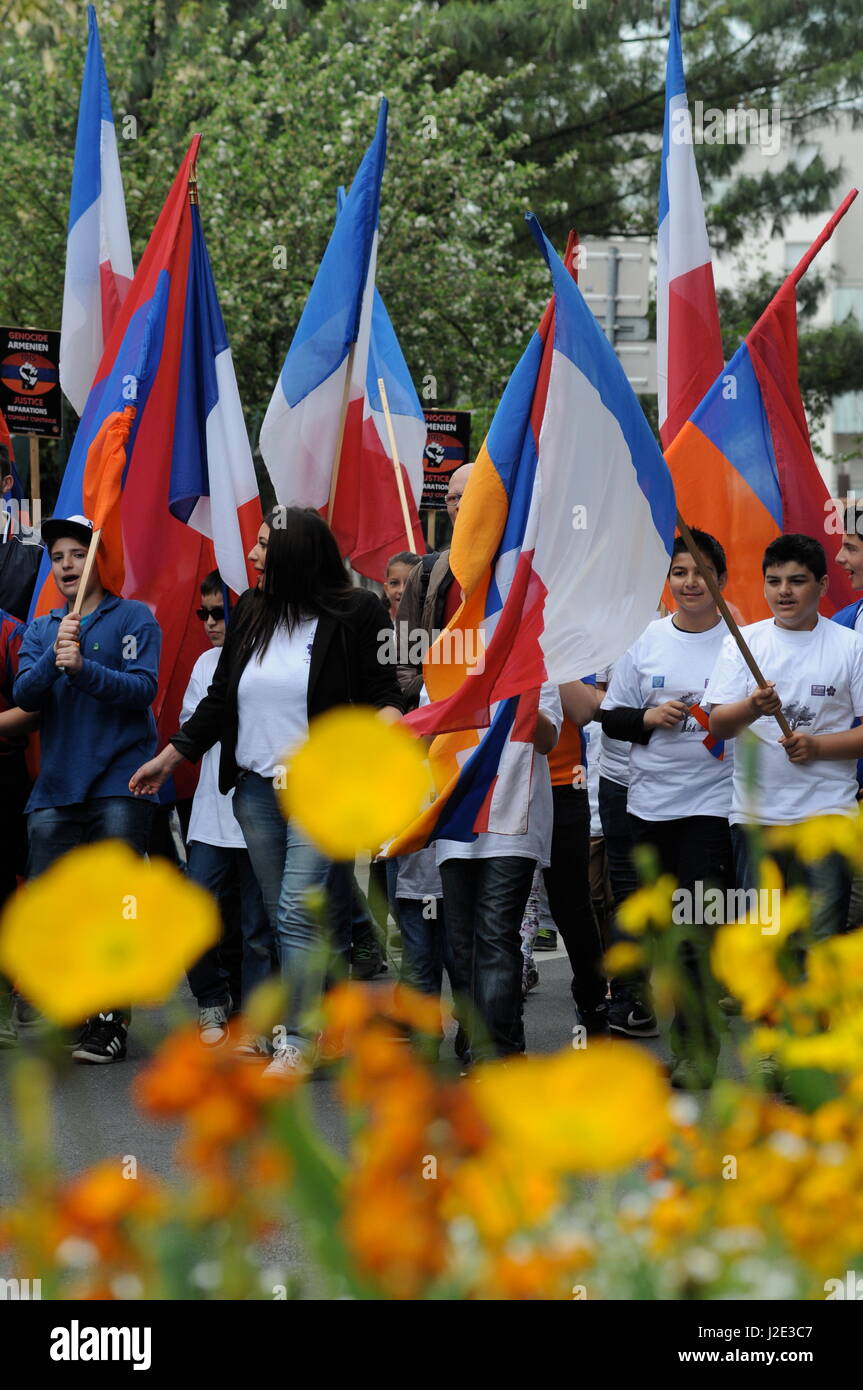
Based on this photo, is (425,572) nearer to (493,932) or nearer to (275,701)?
(275,701)

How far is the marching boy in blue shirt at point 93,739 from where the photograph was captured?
20.5ft

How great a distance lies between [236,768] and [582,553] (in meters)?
1.34

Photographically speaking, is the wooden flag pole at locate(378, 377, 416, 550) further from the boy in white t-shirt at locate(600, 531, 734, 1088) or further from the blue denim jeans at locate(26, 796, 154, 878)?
the blue denim jeans at locate(26, 796, 154, 878)

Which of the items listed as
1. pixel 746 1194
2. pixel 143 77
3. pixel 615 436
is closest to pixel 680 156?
pixel 615 436

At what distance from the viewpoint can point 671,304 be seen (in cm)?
855

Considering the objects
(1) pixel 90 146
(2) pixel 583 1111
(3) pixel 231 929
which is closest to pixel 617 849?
(3) pixel 231 929

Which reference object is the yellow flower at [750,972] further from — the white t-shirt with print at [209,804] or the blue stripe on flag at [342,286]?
the blue stripe on flag at [342,286]

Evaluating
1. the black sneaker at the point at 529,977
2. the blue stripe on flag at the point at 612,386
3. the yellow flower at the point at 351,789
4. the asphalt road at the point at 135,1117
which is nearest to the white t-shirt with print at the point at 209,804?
the asphalt road at the point at 135,1117

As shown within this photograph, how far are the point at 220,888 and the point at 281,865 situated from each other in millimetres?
924

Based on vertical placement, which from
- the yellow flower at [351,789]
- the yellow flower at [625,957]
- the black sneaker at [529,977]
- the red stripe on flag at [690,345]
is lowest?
the black sneaker at [529,977]

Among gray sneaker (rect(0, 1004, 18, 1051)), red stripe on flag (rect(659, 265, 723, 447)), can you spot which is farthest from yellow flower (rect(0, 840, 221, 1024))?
red stripe on flag (rect(659, 265, 723, 447))

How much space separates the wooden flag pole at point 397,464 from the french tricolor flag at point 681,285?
1124 millimetres

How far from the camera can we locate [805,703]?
5.70 m
